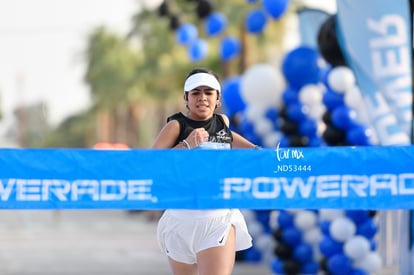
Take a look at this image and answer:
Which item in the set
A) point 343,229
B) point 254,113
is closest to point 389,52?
point 343,229

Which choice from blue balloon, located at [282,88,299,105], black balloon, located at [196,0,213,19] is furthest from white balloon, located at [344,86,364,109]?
black balloon, located at [196,0,213,19]

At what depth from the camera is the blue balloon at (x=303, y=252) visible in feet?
42.1

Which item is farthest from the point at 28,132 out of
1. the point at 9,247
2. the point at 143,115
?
the point at 9,247

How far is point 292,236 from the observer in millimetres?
12812

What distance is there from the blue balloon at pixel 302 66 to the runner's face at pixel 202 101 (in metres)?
7.31

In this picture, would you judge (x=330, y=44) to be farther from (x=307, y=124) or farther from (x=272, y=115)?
(x=272, y=115)

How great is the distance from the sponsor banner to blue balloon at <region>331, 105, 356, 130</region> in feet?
5.13

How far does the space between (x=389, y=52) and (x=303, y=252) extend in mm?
4209

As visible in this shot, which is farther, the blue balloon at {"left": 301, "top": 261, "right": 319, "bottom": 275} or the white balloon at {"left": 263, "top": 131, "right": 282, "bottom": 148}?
the white balloon at {"left": 263, "top": 131, "right": 282, "bottom": 148}

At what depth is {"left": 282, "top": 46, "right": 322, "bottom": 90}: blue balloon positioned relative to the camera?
495 inches

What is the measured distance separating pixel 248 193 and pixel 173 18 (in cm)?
1389

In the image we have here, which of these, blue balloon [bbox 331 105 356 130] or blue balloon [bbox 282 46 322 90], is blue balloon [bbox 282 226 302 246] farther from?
blue balloon [bbox 331 105 356 130]

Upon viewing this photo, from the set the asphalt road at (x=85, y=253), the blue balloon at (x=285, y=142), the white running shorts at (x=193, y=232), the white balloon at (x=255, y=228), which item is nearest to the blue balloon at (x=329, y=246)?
the blue balloon at (x=285, y=142)

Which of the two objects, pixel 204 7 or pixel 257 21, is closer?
pixel 257 21
